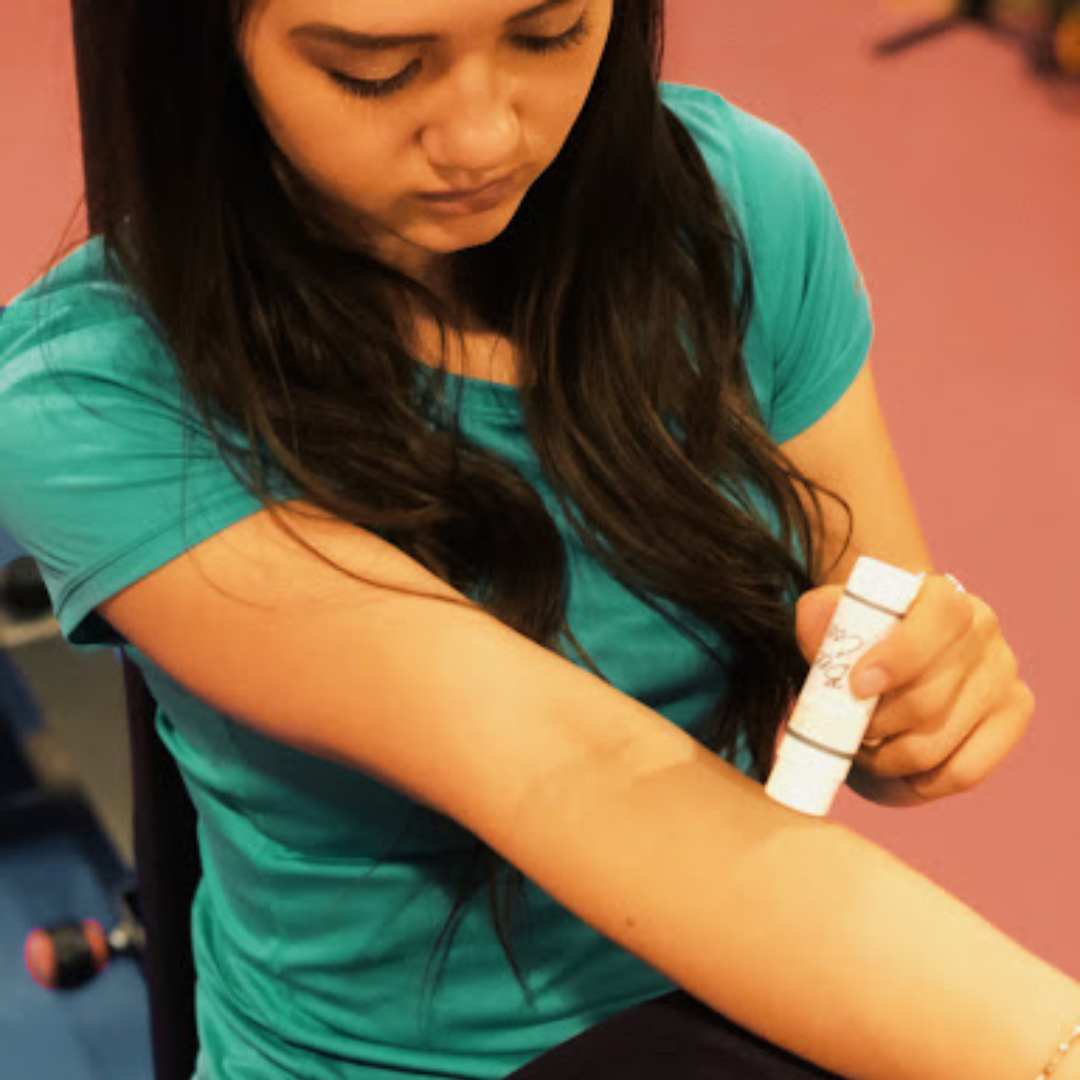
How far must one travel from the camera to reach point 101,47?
0.89m

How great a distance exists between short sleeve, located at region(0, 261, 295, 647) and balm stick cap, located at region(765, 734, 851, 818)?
306mm

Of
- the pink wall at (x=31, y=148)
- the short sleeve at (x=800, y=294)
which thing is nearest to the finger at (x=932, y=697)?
the short sleeve at (x=800, y=294)

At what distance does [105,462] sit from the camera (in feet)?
3.04

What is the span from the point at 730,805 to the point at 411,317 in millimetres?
368

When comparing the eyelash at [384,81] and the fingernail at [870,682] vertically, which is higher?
the eyelash at [384,81]

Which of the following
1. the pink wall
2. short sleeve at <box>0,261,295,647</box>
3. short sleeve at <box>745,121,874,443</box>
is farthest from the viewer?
the pink wall

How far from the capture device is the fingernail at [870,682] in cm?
81

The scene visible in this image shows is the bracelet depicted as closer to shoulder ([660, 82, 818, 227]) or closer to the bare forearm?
the bare forearm

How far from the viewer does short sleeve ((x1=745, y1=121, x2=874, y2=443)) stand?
44.8 inches

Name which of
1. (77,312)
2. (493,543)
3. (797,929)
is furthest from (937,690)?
(77,312)

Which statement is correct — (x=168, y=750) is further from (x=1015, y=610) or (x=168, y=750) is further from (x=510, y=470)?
(x=1015, y=610)

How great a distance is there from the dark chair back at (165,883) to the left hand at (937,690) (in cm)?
46

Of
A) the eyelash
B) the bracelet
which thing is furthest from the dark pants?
the eyelash

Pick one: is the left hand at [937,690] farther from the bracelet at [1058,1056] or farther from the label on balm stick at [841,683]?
the bracelet at [1058,1056]
